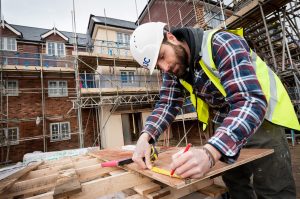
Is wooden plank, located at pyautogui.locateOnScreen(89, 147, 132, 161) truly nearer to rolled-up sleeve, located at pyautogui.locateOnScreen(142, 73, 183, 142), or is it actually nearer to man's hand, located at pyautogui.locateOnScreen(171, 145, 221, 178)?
rolled-up sleeve, located at pyautogui.locateOnScreen(142, 73, 183, 142)

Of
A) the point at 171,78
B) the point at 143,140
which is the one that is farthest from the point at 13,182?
the point at 171,78

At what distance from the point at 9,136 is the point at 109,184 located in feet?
41.6

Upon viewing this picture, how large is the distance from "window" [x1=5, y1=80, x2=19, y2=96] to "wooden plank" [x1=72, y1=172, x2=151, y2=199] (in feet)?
41.4

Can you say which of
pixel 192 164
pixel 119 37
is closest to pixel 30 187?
pixel 192 164

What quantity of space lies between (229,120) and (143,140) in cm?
76

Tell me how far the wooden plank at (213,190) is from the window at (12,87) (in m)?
13.0

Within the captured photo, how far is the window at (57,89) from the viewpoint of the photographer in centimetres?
1251

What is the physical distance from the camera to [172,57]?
1497 mm

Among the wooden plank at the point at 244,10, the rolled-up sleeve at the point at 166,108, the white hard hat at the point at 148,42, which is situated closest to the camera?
the white hard hat at the point at 148,42

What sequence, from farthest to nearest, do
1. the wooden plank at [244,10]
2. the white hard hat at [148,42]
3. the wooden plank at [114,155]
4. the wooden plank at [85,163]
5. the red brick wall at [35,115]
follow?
the red brick wall at [35,115] < the wooden plank at [244,10] < the wooden plank at [85,163] < the wooden plank at [114,155] < the white hard hat at [148,42]

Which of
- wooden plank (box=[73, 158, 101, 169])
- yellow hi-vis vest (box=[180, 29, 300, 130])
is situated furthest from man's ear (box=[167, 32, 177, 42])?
wooden plank (box=[73, 158, 101, 169])

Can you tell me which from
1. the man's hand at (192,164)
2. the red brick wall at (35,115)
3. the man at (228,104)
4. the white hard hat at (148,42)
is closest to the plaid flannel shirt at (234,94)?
the man at (228,104)

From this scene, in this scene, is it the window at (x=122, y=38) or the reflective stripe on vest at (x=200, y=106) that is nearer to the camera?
the reflective stripe on vest at (x=200, y=106)

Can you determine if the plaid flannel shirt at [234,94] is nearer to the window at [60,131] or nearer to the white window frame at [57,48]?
the window at [60,131]
